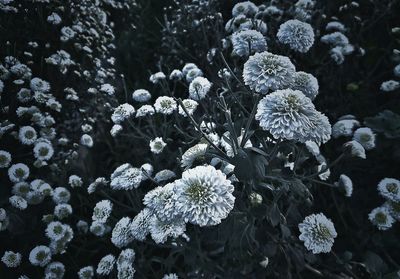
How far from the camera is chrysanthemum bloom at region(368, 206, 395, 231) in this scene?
2021mm

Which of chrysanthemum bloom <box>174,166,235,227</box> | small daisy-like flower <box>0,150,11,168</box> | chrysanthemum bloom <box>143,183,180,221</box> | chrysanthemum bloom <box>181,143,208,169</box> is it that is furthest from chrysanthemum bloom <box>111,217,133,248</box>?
small daisy-like flower <box>0,150,11,168</box>

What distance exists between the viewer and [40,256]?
2152mm

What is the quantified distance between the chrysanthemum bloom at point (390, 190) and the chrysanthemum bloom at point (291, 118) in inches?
36.4

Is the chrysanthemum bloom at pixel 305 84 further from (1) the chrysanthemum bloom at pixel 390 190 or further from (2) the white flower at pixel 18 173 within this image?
(2) the white flower at pixel 18 173

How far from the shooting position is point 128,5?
3879mm

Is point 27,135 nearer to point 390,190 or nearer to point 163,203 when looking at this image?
point 163,203

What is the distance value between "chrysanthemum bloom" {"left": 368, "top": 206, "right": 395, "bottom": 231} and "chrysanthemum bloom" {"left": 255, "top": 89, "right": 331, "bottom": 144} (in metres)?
0.94

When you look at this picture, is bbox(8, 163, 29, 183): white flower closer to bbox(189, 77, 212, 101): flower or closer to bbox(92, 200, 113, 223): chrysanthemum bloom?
bbox(92, 200, 113, 223): chrysanthemum bloom

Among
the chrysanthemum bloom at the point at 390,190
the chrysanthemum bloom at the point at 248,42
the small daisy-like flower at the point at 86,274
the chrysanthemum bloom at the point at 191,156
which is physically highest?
the chrysanthemum bloom at the point at 248,42

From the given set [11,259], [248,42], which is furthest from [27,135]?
[248,42]

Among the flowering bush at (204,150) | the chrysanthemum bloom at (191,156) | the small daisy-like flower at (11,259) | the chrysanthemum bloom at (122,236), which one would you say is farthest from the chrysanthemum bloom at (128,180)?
the small daisy-like flower at (11,259)

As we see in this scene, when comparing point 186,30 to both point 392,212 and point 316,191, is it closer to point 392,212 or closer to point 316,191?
point 316,191

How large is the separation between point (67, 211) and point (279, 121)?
60.4 inches

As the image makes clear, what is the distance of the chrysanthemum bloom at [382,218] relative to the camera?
202 cm
